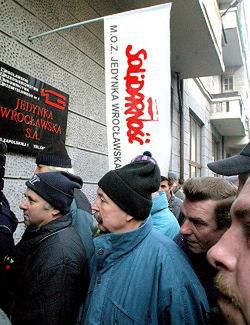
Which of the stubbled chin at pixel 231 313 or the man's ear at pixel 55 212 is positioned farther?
the man's ear at pixel 55 212

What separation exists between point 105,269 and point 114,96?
183 centimetres

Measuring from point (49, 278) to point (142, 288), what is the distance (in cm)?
50

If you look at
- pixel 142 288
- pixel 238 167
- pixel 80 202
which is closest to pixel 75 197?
pixel 80 202

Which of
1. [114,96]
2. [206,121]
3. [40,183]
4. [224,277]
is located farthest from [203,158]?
[224,277]

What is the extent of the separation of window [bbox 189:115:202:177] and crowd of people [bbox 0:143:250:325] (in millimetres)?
8021

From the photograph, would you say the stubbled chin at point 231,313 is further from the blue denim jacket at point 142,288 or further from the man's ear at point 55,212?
the man's ear at point 55,212

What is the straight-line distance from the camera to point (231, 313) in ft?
2.52

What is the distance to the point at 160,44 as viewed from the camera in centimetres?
302

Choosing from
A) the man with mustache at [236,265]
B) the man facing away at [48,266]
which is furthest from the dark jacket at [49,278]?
the man with mustache at [236,265]

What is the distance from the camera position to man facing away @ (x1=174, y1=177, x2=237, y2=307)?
1792 millimetres

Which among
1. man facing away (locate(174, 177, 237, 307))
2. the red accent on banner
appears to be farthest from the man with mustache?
the red accent on banner

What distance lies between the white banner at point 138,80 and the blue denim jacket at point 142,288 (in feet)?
4.71

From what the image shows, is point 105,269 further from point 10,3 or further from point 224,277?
point 10,3

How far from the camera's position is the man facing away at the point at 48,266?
1.61 meters
